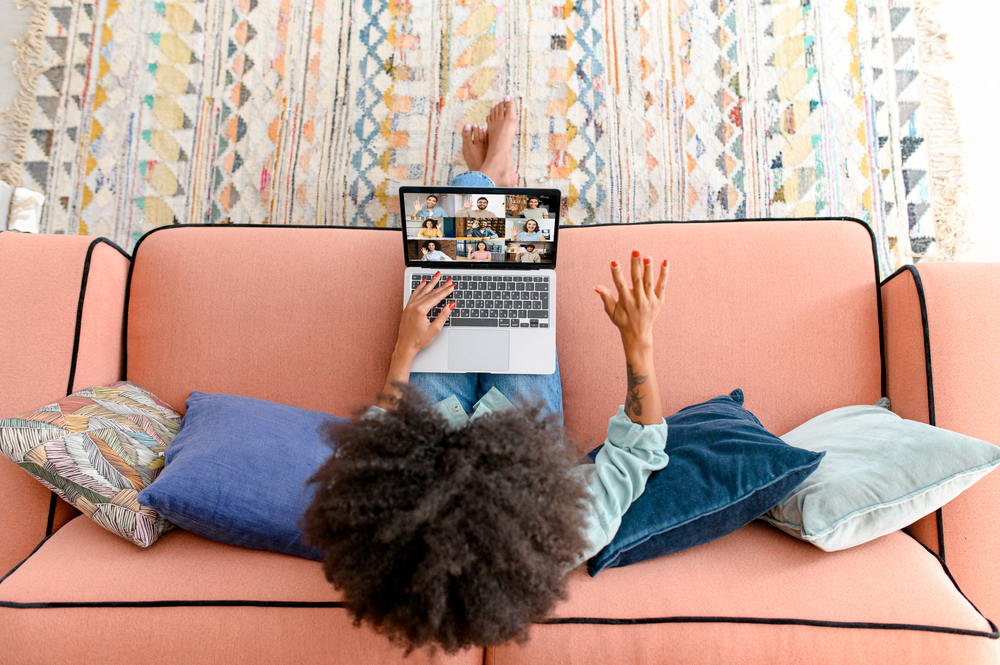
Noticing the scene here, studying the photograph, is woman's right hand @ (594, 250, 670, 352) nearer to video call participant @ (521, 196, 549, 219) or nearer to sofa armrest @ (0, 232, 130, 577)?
video call participant @ (521, 196, 549, 219)

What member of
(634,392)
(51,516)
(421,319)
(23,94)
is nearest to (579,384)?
(634,392)

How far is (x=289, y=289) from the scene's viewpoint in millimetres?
1383

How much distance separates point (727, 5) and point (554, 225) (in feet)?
3.81

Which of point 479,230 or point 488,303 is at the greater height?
point 479,230

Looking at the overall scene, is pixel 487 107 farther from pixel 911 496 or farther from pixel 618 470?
pixel 911 496

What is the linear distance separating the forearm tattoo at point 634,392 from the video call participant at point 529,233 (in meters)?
0.38

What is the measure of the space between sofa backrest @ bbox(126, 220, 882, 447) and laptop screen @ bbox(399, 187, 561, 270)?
12cm

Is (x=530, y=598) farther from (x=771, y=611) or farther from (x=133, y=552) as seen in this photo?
(x=133, y=552)

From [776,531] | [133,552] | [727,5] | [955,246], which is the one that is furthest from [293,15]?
[955,246]

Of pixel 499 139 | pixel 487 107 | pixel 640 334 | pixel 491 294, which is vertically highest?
pixel 487 107

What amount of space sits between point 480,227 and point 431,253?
13 centimetres

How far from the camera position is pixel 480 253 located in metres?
1.30

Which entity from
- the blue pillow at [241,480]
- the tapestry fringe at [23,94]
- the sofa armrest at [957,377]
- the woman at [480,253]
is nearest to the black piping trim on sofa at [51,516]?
the blue pillow at [241,480]

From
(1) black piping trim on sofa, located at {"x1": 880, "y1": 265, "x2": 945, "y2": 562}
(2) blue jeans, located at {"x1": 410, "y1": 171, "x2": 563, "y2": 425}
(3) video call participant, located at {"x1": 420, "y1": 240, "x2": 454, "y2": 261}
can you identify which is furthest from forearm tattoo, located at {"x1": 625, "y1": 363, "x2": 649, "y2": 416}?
(1) black piping trim on sofa, located at {"x1": 880, "y1": 265, "x2": 945, "y2": 562}
